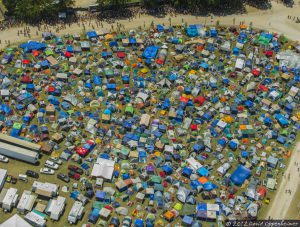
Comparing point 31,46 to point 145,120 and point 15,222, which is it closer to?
point 145,120

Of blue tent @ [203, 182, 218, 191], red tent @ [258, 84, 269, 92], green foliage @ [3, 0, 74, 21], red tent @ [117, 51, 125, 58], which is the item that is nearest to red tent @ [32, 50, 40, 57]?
green foliage @ [3, 0, 74, 21]

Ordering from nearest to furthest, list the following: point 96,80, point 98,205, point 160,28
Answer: point 98,205, point 96,80, point 160,28

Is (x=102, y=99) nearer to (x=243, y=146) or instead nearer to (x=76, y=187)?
(x=76, y=187)

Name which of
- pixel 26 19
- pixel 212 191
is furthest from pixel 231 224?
pixel 26 19

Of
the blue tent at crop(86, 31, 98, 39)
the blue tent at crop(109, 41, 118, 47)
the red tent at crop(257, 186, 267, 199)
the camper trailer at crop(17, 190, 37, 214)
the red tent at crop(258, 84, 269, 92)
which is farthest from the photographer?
the blue tent at crop(86, 31, 98, 39)

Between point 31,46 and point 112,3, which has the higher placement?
point 112,3

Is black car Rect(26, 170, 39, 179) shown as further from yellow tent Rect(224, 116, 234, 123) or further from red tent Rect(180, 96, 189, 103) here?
yellow tent Rect(224, 116, 234, 123)

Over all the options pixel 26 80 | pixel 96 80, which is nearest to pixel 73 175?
pixel 96 80

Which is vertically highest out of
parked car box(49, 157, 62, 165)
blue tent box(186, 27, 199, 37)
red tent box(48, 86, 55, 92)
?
blue tent box(186, 27, 199, 37)
